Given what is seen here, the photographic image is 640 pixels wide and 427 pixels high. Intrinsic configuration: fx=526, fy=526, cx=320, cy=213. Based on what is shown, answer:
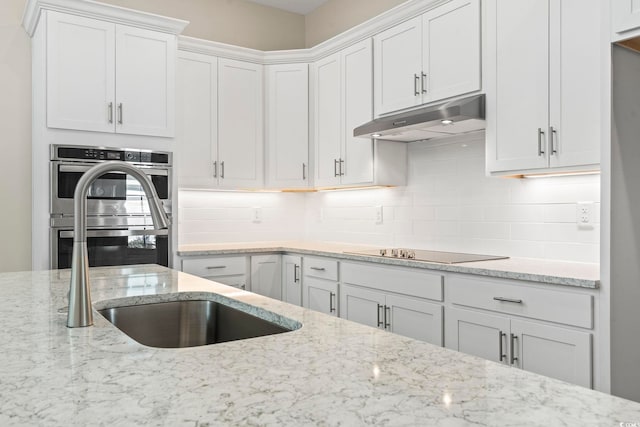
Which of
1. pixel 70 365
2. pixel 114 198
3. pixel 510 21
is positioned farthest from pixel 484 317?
pixel 114 198

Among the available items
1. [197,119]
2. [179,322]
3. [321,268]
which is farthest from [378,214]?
[179,322]

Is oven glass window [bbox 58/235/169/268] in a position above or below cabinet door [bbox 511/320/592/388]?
above

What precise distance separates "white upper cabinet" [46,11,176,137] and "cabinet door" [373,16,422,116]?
4.80 ft

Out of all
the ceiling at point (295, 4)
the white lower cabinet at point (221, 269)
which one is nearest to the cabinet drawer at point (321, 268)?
the white lower cabinet at point (221, 269)

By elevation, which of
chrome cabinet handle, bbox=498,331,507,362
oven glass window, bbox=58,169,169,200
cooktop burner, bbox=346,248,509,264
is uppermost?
oven glass window, bbox=58,169,169,200

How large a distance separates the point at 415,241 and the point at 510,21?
1.63 metres

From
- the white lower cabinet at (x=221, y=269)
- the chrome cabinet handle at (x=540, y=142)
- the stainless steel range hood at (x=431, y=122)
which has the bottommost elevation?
the white lower cabinet at (x=221, y=269)

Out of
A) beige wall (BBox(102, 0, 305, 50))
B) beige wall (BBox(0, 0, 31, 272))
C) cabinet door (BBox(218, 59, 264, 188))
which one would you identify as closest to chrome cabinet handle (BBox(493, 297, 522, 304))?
cabinet door (BBox(218, 59, 264, 188))

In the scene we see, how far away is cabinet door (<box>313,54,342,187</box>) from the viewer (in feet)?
13.5

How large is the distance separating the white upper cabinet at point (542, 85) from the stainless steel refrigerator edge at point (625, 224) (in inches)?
9.5

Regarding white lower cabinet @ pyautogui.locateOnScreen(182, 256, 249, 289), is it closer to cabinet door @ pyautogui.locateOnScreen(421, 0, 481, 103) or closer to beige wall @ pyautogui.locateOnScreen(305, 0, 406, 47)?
cabinet door @ pyautogui.locateOnScreen(421, 0, 481, 103)

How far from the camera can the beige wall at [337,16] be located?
172 inches

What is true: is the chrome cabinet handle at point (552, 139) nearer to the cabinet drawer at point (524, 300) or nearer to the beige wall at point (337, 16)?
the cabinet drawer at point (524, 300)

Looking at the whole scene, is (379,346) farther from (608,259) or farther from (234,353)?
(608,259)
